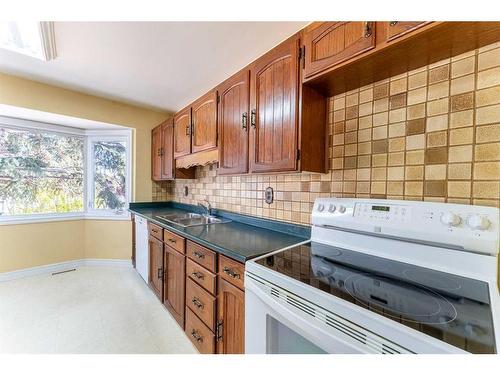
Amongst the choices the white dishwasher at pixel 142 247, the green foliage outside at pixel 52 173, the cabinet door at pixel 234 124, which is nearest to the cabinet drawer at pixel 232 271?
the cabinet door at pixel 234 124

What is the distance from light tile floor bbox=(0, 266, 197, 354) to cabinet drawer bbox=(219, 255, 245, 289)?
753mm

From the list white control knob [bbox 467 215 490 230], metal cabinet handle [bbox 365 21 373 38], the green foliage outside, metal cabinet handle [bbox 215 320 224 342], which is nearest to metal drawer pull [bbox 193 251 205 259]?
metal cabinet handle [bbox 215 320 224 342]

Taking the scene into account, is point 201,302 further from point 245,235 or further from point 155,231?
point 155,231

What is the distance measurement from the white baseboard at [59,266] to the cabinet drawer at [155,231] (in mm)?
1154

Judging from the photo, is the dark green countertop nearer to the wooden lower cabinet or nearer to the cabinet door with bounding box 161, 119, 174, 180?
the wooden lower cabinet

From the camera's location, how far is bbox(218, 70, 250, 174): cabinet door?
1.56m

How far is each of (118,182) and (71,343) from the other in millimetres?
2045

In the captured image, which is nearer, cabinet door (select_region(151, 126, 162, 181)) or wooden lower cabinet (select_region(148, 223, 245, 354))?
wooden lower cabinet (select_region(148, 223, 245, 354))

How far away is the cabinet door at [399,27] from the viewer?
0.80m

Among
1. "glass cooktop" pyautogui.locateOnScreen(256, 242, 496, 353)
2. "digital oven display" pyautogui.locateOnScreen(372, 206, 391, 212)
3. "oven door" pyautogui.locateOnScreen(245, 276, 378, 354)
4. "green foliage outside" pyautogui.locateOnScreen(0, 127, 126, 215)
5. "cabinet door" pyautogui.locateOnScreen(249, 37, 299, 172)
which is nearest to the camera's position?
"glass cooktop" pyautogui.locateOnScreen(256, 242, 496, 353)

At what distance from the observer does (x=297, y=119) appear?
1.24 metres

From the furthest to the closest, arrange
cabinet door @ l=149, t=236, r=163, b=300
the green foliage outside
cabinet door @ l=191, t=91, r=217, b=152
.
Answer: the green foliage outside, cabinet door @ l=149, t=236, r=163, b=300, cabinet door @ l=191, t=91, r=217, b=152
